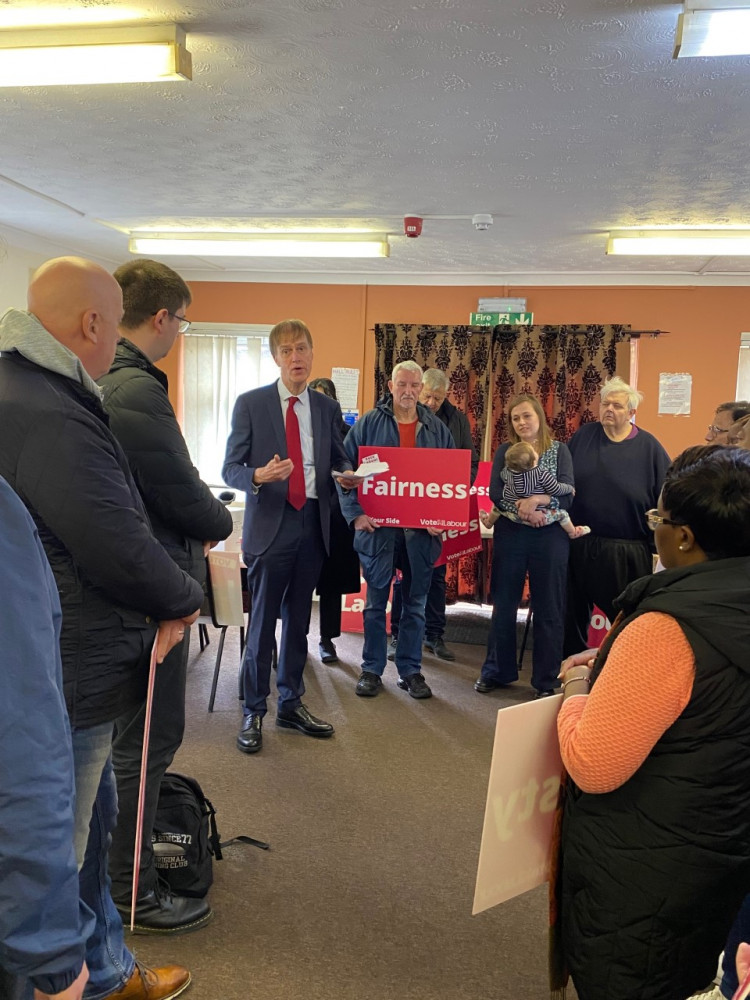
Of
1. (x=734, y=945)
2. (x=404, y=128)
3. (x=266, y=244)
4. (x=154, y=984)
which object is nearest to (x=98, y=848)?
(x=154, y=984)

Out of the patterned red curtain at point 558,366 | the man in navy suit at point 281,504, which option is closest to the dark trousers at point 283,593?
the man in navy suit at point 281,504

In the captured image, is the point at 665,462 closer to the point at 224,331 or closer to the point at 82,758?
the point at 82,758

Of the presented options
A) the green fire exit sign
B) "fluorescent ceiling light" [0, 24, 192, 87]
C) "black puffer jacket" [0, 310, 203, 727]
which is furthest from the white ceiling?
"black puffer jacket" [0, 310, 203, 727]

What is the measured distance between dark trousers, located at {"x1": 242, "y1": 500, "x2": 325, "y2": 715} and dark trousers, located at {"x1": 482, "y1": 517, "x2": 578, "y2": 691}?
108cm

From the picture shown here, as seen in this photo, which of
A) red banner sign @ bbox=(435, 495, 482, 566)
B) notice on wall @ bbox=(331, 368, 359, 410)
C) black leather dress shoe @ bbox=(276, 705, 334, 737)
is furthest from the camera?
notice on wall @ bbox=(331, 368, 359, 410)

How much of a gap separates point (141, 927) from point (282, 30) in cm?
258

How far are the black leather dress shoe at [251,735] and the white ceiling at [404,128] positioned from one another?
8.05 ft

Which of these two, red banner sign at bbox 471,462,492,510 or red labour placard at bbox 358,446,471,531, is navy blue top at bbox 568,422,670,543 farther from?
red banner sign at bbox 471,462,492,510

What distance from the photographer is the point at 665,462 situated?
364 cm

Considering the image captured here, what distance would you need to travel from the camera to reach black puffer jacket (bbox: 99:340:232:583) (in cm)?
174

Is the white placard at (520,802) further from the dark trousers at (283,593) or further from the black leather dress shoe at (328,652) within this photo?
the black leather dress shoe at (328,652)

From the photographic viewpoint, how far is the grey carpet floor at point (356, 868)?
1833 millimetres

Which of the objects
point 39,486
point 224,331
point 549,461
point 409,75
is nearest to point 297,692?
point 549,461

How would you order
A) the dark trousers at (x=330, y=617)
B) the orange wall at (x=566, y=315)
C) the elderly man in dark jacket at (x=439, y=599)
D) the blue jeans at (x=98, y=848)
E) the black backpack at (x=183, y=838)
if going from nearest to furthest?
the blue jeans at (x=98, y=848)
the black backpack at (x=183, y=838)
the dark trousers at (x=330, y=617)
the elderly man in dark jacket at (x=439, y=599)
the orange wall at (x=566, y=315)
